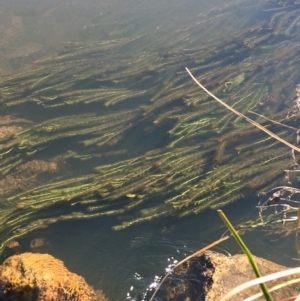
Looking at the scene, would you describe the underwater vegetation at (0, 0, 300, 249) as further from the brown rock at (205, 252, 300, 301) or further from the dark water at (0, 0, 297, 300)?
the brown rock at (205, 252, 300, 301)

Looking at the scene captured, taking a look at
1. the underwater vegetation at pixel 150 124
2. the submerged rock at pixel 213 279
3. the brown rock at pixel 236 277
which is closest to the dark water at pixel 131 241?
the underwater vegetation at pixel 150 124

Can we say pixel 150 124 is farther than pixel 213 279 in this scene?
Yes

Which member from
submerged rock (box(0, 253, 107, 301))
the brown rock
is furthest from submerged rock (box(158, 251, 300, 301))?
submerged rock (box(0, 253, 107, 301))

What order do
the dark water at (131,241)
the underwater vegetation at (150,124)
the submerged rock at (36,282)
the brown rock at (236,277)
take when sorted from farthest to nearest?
the underwater vegetation at (150,124) → the dark water at (131,241) → the submerged rock at (36,282) → the brown rock at (236,277)

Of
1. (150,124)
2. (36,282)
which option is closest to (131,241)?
(36,282)

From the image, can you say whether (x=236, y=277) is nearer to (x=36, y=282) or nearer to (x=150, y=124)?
(x=36, y=282)

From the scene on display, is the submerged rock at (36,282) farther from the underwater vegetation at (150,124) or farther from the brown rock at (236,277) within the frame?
the brown rock at (236,277)

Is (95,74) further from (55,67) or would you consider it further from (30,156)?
(30,156)
